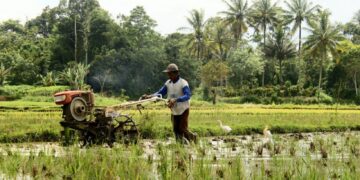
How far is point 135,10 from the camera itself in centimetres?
5428

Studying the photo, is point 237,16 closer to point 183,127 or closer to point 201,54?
point 201,54

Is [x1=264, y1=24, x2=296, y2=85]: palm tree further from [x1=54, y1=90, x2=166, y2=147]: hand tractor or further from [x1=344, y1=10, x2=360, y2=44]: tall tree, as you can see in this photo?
[x1=54, y1=90, x2=166, y2=147]: hand tractor

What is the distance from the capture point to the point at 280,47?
56281mm

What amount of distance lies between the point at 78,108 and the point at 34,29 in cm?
6035

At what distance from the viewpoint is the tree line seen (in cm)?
4803

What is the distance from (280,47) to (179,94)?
48704 millimetres

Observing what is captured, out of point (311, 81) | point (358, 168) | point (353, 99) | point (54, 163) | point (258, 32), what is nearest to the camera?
point (358, 168)

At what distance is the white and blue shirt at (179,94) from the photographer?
340 inches

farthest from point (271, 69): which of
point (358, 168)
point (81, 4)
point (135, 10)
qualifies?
point (358, 168)

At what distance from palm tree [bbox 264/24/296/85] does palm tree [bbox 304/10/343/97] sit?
18.2ft

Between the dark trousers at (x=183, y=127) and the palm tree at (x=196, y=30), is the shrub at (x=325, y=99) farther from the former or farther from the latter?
the dark trousers at (x=183, y=127)

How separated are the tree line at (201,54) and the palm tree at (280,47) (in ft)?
0.33

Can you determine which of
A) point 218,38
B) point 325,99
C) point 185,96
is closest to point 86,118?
point 185,96

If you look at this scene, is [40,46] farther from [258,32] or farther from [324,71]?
[324,71]
